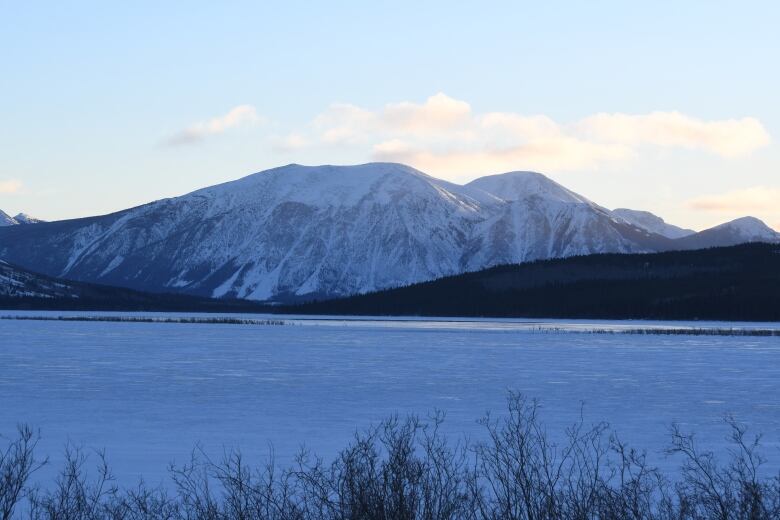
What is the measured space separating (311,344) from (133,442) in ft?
208

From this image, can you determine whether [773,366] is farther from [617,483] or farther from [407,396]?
[617,483]

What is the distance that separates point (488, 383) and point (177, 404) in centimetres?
1627

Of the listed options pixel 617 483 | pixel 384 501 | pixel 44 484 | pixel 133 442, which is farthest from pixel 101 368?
pixel 384 501

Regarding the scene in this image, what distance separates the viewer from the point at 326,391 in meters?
45.9

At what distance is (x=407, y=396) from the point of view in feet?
144

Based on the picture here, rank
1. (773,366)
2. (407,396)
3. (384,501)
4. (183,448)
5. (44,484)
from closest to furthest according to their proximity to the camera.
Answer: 1. (384,501)
2. (44,484)
3. (183,448)
4. (407,396)
5. (773,366)

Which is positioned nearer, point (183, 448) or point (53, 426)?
point (183, 448)

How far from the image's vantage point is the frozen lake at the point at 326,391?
31.2 m

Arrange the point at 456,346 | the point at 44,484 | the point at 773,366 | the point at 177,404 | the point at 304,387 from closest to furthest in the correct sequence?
the point at 44,484 → the point at 177,404 → the point at 304,387 → the point at 773,366 → the point at 456,346

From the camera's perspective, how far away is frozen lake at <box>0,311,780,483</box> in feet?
102

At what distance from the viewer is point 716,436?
31.5m

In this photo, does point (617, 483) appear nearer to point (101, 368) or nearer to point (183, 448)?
point (183, 448)

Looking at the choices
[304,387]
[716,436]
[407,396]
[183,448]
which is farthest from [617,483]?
[304,387]

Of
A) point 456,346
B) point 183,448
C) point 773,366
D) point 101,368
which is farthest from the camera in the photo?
point 456,346
